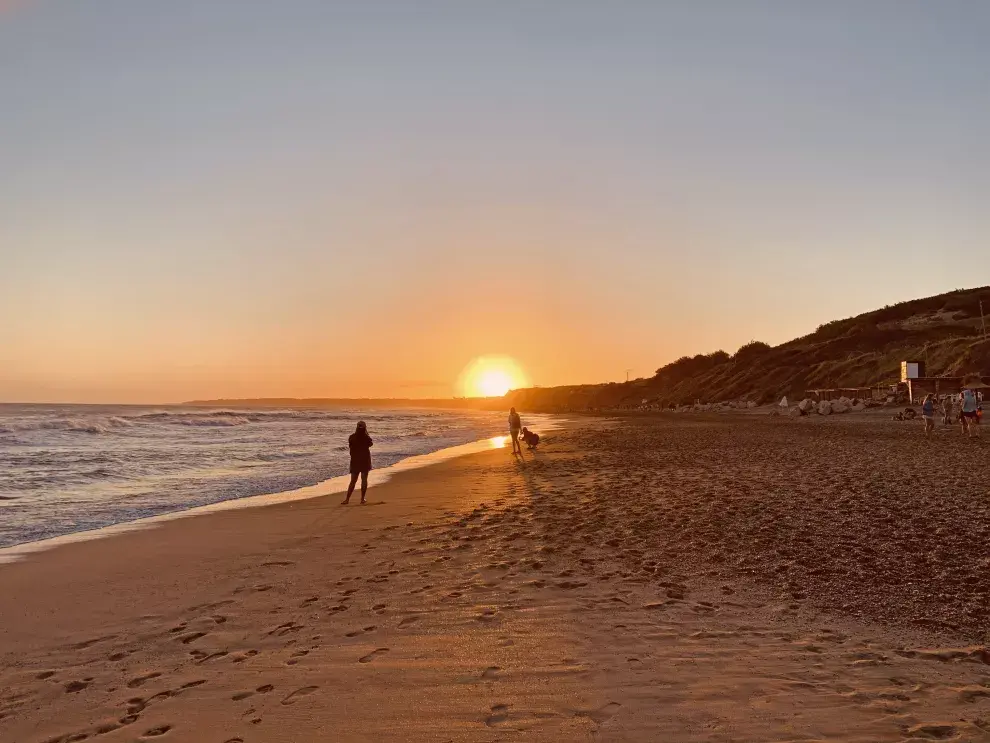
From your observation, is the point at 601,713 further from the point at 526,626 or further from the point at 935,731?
the point at 935,731

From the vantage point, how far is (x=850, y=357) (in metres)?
77.6

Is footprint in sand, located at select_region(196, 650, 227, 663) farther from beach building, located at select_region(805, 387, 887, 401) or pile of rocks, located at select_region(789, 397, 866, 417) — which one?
beach building, located at select_region(805, 387, 887, 401)

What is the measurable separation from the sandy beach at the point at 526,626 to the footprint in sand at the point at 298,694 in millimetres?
33

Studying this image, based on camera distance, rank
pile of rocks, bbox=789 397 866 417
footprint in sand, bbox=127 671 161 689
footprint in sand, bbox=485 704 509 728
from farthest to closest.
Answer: pile of rocks, bbox=789 397 866 417, footprint in sand, bbox=127 671 161 689, footprint in sand, bbox=485 704 509 728

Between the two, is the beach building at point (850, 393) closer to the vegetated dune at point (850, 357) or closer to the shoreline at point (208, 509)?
the vegetated dune at point (850, 357)

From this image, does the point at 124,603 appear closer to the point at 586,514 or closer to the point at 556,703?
the point at 556,703

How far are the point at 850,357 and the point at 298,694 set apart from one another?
86.5m

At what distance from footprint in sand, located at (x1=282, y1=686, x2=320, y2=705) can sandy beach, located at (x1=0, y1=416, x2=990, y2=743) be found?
33 mm

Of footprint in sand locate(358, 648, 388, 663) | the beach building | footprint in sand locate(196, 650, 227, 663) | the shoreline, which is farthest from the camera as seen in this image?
the beach building

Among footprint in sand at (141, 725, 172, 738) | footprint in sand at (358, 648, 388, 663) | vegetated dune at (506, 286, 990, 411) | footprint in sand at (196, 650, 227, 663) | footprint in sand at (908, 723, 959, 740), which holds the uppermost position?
vegetated dune at (506, 286, 990, 411)

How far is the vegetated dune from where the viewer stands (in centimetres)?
6531

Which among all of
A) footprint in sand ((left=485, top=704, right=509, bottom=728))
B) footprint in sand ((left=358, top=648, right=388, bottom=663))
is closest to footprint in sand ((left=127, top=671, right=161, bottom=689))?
footprint in sand ((left=358, top=648, right=388, bottom=663))

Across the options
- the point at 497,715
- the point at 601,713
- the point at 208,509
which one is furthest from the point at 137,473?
the point at 601,713

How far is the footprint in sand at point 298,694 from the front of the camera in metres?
4.65
